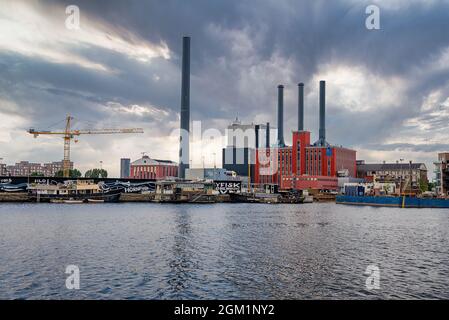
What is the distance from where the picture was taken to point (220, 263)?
1442 inches

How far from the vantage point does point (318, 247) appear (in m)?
46.6

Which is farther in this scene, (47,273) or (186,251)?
(186,251)

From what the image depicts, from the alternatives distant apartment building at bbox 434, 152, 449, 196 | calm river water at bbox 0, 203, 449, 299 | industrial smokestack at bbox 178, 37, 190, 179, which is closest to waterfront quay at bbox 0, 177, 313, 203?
industrial smokestack at bbox 178, 37, 190, 179

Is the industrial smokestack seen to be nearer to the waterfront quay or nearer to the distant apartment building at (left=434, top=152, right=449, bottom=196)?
the waterfront quay

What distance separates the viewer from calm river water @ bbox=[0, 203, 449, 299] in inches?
1085

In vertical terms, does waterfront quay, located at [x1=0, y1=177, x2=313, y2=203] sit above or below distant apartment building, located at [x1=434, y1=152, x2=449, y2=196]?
below

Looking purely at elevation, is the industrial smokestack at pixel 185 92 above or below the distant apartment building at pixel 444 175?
above

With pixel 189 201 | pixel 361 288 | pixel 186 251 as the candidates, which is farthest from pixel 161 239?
pixel 189 201

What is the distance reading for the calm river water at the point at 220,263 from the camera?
2756cm

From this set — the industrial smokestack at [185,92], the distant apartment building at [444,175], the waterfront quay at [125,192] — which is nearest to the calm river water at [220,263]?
the waterfront quay at [125,192]

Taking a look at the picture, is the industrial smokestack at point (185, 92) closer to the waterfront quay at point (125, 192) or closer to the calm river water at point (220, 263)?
the waterfront quay at point (125, 192)
